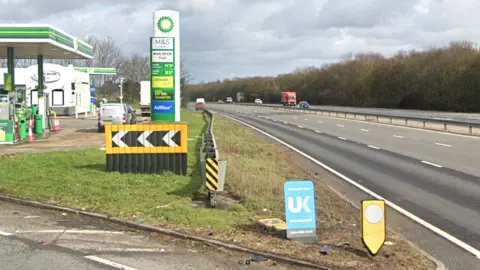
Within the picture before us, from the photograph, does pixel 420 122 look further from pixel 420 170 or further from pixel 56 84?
pixel 56 84

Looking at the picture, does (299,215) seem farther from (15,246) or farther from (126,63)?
(126,63)

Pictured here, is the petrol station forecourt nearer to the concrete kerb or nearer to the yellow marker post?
the concrete kerb

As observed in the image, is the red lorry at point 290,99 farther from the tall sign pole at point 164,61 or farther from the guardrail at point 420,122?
the tall sign pole at point 164,61

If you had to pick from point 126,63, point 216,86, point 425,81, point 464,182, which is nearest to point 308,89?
point 126,63

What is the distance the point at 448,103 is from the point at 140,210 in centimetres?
6249

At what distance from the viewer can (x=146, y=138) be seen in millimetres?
12242

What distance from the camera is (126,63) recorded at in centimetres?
10656

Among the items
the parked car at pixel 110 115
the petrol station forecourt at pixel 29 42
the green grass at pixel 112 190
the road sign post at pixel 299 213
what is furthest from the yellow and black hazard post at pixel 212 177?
the parked car at pixel 110 115

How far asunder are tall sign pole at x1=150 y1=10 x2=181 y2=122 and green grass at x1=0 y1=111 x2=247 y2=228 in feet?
30.9

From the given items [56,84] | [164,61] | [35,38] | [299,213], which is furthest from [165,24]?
[56,84]

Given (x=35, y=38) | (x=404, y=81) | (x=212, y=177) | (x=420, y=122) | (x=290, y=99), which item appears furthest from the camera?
(x=290, y=99)

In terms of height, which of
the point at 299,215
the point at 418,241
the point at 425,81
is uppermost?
the point at 425,81

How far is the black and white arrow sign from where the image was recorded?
40.1ft

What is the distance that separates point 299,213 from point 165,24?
18.1m
